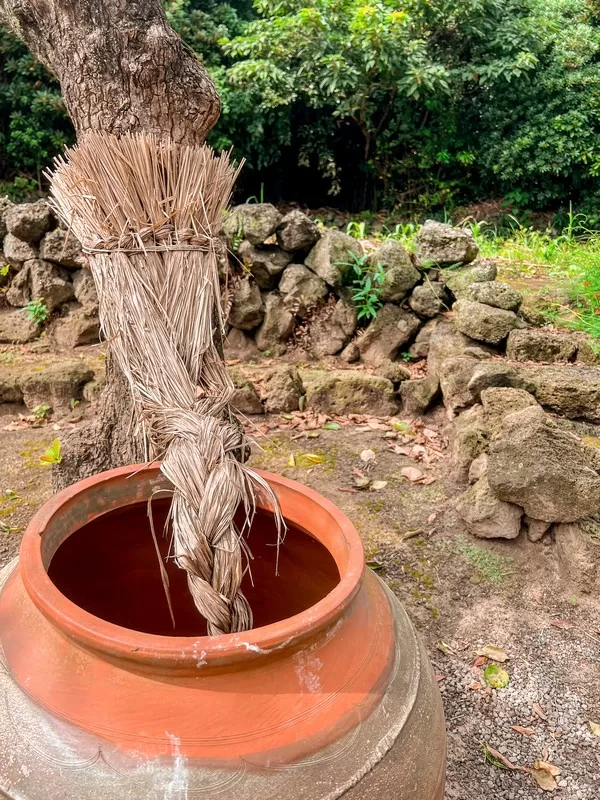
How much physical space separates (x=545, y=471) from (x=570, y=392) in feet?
2.51

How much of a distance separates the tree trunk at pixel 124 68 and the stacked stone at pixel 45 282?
8.04ft

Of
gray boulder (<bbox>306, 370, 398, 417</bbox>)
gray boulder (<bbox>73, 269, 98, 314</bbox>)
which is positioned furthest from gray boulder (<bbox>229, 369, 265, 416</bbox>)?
gray boulder (<bbox>73, 269, 98, 314</bbox>)

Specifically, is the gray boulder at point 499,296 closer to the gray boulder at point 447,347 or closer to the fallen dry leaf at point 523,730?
the gray boulder at point 447,347

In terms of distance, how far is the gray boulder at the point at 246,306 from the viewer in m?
4.55

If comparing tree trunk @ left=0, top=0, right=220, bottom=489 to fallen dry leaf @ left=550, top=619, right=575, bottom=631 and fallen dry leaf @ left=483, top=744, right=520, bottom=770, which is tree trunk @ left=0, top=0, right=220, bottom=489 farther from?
fallen dry leaf @ left=550, top=619, right=575, bottom=631

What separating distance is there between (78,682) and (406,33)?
842cm

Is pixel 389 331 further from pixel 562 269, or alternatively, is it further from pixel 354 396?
pixel 562 269

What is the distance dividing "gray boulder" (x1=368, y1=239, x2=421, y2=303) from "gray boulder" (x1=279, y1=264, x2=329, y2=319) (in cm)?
50

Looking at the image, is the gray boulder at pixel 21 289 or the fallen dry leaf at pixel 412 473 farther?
the gray boulder at pixel 21 289

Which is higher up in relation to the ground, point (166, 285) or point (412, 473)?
point (166, 285)

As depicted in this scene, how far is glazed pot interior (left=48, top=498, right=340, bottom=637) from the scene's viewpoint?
1.45 m

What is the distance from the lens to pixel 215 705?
98 cm

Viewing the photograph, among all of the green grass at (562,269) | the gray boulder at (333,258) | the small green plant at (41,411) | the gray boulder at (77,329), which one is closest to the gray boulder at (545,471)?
the green grass at (562,269)

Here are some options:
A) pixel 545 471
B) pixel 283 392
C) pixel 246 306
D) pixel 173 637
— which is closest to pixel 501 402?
pixel 545 471
